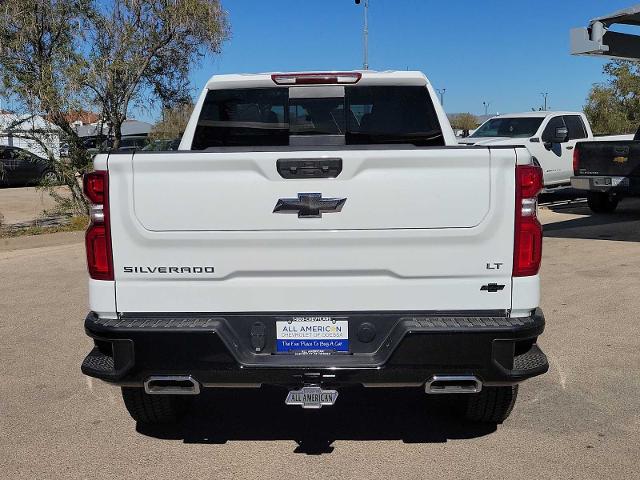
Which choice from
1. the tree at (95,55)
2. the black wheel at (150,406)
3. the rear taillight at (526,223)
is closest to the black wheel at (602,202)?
the tree at (95,55)

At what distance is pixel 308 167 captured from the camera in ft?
10.8

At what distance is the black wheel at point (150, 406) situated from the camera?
403 centimetres

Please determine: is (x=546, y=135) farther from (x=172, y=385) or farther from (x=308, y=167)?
(x=172, y=385)

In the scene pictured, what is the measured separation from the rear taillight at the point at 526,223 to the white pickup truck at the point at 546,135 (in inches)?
469

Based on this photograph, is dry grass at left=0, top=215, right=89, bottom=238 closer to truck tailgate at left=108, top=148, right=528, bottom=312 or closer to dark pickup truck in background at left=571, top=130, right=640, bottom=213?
dark pickup truck in background at left=571, top=130, right=640, bottom=213

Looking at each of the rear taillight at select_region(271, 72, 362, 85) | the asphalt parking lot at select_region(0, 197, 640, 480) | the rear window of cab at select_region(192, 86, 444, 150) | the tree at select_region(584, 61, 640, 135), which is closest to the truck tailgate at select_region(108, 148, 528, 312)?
the asphalt parking lot at select_region(0, 197, 640, 480)

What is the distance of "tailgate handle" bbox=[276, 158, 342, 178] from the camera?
3268 mm

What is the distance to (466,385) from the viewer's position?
11.1ft

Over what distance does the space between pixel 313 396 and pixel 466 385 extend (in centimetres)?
75

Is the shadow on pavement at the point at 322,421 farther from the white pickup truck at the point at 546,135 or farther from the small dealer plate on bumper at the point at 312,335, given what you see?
the white pickup truck at the point at 546,135

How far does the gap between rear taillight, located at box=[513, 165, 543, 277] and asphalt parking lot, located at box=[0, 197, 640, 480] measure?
113 cm

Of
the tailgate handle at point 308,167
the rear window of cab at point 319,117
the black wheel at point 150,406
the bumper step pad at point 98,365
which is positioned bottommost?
the black wheel at point 150,406

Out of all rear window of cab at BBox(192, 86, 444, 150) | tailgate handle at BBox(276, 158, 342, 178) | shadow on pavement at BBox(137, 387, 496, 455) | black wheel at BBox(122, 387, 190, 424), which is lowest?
shadow on pavement at BBox(137, 387, 496, 455)

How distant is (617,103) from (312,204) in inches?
1208
